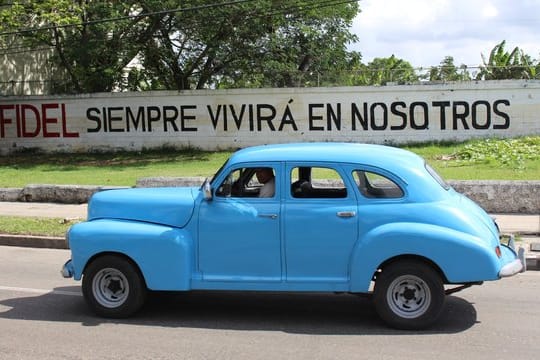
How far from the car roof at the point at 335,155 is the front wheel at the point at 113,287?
4.86ft

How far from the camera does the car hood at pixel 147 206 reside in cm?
628

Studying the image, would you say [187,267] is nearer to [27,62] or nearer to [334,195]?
[334,195]

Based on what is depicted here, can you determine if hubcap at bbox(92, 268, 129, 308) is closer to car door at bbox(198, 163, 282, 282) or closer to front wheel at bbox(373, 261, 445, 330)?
car door at bbox(198, 163, 282, 282)

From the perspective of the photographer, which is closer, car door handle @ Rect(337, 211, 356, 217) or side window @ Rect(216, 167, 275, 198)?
car door handle @ Rect(337, 211, 356, 217)

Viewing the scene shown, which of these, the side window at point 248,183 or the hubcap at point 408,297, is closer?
the hubcap at point 408,297

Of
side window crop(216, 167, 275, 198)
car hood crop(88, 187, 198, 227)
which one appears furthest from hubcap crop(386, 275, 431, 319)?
car hood crop(88, 187, 198, 227)

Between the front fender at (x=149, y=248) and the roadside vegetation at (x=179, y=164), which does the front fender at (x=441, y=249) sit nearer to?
the front fender at (x=149, y=248)

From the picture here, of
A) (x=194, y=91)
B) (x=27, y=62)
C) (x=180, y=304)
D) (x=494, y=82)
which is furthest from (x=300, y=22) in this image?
(x=180, y=304)

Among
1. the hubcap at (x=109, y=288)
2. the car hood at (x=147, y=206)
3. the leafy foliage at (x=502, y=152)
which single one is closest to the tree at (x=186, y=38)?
the leafy foliage at (x=502, y=152)

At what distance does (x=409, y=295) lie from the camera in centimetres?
595

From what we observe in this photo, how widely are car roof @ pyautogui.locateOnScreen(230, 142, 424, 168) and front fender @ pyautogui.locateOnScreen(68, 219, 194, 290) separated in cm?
98

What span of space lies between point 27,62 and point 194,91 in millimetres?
14205

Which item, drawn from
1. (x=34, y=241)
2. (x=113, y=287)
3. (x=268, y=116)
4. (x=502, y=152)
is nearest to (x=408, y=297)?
(x=113, y=287)

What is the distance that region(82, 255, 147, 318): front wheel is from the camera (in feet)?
20.6
